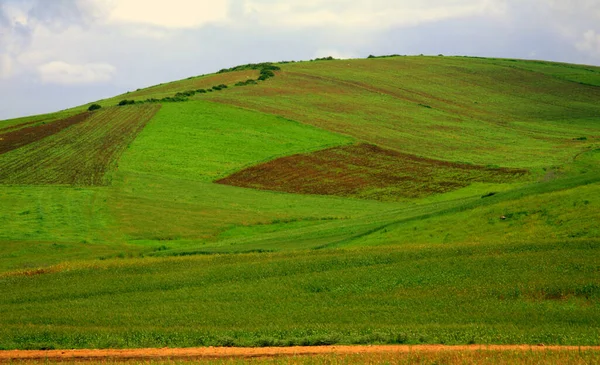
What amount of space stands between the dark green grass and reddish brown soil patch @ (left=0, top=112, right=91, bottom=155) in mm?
52323

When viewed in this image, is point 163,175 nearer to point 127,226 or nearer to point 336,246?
point 127,226

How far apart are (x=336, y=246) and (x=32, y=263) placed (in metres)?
16.9

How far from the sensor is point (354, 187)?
64.0 metres

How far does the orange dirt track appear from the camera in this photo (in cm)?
1709

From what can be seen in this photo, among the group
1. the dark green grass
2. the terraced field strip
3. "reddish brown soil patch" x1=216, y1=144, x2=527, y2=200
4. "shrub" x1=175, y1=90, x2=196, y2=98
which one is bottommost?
the dark green grass

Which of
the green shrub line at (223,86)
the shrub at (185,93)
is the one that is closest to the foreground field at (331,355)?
the green shrub line at (223,86)

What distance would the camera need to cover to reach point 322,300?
79.8ft

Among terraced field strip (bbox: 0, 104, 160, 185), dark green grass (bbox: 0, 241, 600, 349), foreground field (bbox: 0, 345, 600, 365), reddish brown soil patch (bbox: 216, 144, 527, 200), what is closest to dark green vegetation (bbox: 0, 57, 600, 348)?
dark green grass (bbox: 0, 241, 600, 349)

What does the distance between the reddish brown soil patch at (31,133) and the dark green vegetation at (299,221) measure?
23.4 inches

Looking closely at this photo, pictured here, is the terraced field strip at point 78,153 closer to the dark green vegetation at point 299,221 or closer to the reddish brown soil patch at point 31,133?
the dark green vegetation at point 299,221

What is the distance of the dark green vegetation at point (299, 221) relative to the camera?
21.4 meters

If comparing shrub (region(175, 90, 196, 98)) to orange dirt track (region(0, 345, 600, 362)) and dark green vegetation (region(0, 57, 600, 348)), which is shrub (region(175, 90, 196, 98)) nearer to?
dark green vegetation (region(0, 57, 600, 348))

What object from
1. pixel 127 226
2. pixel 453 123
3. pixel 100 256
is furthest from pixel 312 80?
pixel 100 256

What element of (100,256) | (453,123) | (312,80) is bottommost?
(100,256)
